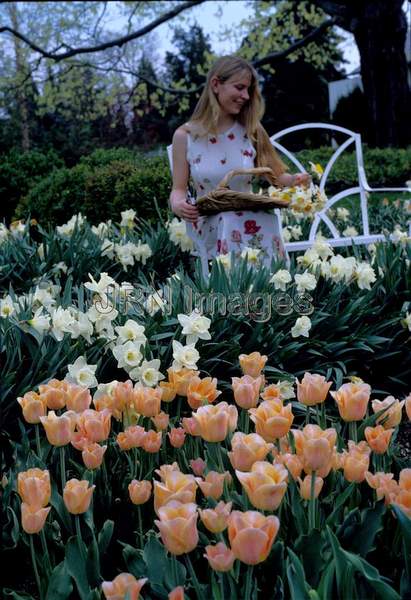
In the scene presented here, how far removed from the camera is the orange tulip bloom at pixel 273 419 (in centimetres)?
125

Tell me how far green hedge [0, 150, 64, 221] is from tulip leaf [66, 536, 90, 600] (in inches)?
360

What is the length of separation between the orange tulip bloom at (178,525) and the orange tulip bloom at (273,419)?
1.00 ft

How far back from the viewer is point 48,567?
1.31 metres

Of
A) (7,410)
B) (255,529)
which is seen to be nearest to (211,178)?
(7,410)

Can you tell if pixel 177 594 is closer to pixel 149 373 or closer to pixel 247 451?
pixel 247 451

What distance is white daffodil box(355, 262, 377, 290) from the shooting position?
10.1 ft

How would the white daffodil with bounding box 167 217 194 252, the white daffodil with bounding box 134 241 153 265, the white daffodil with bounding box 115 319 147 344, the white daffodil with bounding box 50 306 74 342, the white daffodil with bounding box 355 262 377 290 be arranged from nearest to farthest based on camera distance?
the white daffodil with bounding box 115 319 147 344 < the white daffodil with bounding box 50 306 74 342 < the white daffodil with bounding box 355 262 377 290 < the white daffodil with bounding box 134 241 153 265 < the white daffodil with bounding box 167 217 194 252

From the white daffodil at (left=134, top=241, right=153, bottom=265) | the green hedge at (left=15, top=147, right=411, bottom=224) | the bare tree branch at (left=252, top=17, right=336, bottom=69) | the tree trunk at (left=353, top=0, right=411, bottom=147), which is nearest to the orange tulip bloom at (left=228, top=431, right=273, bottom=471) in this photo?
the white daffodil at (left=134, top=241, right=153, bottom=265)

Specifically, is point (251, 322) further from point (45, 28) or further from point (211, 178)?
point (45, 28)

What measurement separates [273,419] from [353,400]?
21 centimetres

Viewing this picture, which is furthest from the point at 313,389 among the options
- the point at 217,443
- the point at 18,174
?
the point at 18,174

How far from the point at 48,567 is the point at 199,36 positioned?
27014 millimetres

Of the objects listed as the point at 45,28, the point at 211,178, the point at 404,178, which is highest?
the point at 45,28

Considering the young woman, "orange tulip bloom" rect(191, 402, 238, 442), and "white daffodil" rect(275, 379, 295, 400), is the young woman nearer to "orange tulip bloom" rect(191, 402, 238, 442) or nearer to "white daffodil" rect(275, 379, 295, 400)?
"white daffodil" rect(275, 379, 295, 400)
